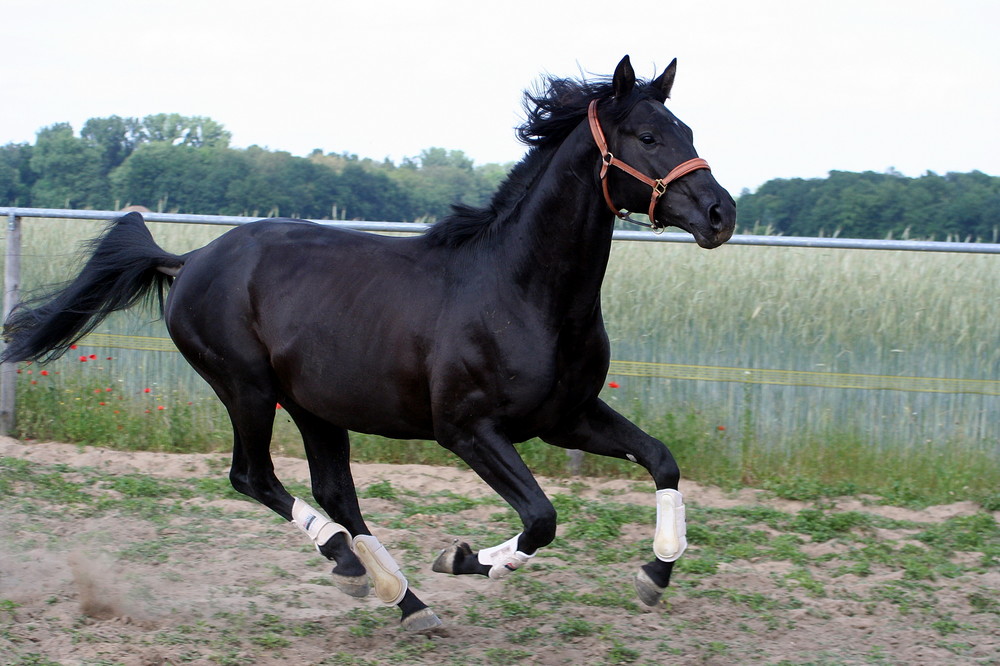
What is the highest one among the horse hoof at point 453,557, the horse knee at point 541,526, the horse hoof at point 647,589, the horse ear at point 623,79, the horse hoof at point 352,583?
the horse ear at point 623,79

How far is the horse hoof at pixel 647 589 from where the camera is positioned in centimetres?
369

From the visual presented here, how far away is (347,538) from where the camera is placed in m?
4.11

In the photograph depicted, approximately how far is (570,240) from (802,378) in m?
3.77

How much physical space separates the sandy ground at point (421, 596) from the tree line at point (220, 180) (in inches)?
231

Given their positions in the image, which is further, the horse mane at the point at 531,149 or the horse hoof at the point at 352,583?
the horse hoof at the point at 352,583

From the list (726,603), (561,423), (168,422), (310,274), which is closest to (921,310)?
(726,603)

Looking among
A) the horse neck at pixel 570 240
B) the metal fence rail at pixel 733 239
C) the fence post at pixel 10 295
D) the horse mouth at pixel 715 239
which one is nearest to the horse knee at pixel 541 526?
the horse neck at pixel 570 240

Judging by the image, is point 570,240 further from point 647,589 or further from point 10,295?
point 10,295

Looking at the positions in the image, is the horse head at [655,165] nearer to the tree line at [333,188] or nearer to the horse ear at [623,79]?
the horse ear at [623,79]

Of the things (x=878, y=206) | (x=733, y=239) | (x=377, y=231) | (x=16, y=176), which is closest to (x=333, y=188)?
(x=16, y=176)

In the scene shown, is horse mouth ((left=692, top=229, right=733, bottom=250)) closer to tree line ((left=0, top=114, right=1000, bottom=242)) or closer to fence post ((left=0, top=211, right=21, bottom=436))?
tree line ((left=0, top=114, right=1000, bottom=242))

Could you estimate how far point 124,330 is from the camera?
796 cm

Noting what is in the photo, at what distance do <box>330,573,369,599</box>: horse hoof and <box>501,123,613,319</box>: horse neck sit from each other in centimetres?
145

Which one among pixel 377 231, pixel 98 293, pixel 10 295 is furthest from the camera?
pixel 10 295
